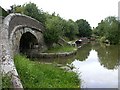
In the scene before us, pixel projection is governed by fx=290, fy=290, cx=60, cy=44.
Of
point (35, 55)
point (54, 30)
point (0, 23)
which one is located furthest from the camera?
point (54, 30)

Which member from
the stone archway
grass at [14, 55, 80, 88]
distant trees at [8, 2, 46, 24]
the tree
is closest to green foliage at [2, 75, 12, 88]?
grass at [14, 55, 80, 88]

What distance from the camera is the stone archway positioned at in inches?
1246

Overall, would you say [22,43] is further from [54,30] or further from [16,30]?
[16,30]

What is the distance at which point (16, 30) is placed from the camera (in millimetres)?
23594

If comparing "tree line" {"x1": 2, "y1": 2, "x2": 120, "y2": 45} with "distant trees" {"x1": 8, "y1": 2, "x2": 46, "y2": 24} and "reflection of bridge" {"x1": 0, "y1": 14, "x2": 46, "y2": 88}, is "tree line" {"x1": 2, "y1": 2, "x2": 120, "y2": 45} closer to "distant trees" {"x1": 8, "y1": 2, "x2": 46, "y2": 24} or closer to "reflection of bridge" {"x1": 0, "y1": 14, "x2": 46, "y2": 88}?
"distant trees" {"x1": 8, "y1": 2, "x2": 46, "y2": 24}

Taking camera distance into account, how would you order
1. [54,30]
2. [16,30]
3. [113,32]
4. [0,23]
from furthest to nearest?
[113,32], [54,30], [16,30], [0,23]

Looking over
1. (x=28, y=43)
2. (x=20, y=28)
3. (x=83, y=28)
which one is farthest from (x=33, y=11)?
(x=83, y=28)

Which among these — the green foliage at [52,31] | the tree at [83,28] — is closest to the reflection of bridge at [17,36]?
the green foliage at [52,31]

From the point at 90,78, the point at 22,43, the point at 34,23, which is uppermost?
the point at 34,23

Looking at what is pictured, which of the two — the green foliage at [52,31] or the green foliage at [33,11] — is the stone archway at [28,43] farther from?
the green foliage at [33,11]

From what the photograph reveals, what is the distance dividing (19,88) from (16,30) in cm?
1584

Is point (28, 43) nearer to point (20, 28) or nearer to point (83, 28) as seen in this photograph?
point (20, 28)

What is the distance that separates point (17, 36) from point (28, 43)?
355 inches

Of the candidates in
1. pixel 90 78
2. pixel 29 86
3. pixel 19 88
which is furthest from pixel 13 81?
pixel 90 78
